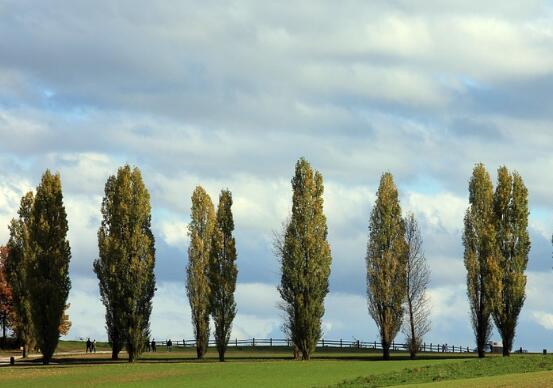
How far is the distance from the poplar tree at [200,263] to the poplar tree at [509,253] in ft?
87.1

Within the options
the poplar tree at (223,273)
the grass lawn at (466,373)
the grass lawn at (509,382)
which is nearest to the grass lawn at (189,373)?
the grass lawn at (466,373)

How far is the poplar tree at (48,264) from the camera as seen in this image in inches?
3295

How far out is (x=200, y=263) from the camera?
97.1 metres

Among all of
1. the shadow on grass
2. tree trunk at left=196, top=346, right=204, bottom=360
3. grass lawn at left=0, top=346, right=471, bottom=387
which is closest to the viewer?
grass lawn at left=0, top=346, right=471, bottom=387

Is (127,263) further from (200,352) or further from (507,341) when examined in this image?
(507,341)

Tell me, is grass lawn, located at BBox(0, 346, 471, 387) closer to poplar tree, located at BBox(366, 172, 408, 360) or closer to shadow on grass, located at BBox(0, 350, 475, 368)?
shadow on grass, located at BBox(0, 350, 475, 368)

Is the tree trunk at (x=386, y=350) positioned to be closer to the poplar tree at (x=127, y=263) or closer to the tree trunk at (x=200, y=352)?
the tree trunk at (x=200, y=352)

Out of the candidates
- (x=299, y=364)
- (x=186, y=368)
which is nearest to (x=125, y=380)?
(x=186, y=368)

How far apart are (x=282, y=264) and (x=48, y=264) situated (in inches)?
791

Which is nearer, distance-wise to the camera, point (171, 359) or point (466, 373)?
point (466, 373)

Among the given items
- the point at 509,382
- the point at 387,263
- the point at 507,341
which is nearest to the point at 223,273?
the point at 387,263

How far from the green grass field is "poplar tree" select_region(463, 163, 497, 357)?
17901mm

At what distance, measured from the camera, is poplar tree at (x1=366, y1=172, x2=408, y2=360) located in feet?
297

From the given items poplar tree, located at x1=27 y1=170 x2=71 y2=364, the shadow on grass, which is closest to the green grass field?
the shadow on grass
